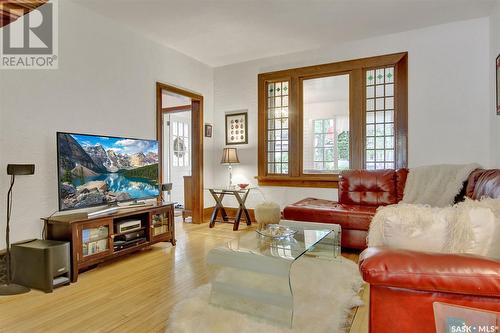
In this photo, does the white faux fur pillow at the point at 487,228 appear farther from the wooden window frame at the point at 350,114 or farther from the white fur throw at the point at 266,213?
the wooden window frame at the point at 350,114

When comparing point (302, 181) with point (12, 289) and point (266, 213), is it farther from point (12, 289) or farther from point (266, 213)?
point (12, 289)

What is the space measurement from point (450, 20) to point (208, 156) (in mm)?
3900

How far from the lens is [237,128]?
17.4 feet

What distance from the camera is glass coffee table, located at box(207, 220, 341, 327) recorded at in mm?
1911

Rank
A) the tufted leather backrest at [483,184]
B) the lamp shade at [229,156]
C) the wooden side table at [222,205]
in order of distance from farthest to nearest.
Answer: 1. the lamp shade at [229,156]
2. the wooden side table at [222,205]
3. the tufted leather backrest at [483,184]

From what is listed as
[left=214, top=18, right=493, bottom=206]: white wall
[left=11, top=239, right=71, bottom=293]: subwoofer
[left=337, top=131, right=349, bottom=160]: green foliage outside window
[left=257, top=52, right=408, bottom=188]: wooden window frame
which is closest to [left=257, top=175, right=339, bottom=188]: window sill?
[left=257, top=52, right=408, bottom=188]: wooden window frame

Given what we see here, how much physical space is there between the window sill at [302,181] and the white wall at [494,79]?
1816 mm

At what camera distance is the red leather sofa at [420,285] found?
109 centimetres

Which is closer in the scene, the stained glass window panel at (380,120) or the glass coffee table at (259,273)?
the glass coffee table at (259,273)

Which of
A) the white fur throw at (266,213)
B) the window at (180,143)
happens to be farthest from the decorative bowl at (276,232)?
the window at (180,143)

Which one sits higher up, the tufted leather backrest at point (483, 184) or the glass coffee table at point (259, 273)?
the tufted leather backrest at point (483, 184)

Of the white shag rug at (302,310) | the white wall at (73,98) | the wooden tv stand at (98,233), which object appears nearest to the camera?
the white shag rug at (302,310)

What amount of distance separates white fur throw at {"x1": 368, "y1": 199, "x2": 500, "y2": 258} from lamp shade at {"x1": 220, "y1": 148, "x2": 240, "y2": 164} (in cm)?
370

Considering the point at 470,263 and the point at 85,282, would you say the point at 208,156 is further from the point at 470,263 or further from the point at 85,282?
the point at 470,263
